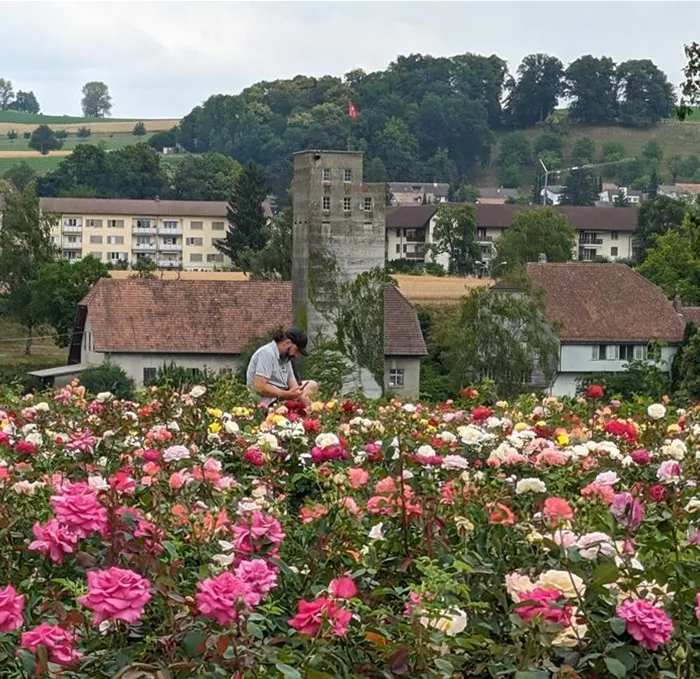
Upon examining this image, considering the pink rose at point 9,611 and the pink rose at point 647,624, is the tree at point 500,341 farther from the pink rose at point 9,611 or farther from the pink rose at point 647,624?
the pink rose at point 9,611

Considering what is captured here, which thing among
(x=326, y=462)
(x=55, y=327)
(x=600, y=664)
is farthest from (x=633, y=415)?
(x=55, y=327)

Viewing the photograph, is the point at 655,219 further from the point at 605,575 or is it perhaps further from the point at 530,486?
the point at 605,575

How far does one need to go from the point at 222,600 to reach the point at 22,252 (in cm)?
7350

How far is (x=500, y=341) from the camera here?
2082 inches

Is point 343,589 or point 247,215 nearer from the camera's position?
point 343,589

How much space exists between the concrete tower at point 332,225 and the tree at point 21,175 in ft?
305

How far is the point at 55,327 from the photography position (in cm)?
7150

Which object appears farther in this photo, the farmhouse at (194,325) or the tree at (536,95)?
the tree at (536,95)

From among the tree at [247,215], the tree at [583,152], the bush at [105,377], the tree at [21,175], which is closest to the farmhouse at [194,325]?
the bush at [105,377]

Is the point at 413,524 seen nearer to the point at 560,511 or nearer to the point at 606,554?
the point at 560,511

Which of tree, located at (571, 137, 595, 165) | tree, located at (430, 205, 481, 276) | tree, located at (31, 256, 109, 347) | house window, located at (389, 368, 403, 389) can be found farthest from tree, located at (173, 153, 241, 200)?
house window, located at (389, 368, 403, 389)

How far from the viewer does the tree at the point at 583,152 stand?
17662 cm

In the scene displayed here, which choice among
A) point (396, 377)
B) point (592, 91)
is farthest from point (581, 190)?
point (396, 377)

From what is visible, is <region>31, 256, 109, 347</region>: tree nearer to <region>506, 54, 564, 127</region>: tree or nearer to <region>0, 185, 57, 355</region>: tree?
<region>0, 185, 57, 355</region>: tree
